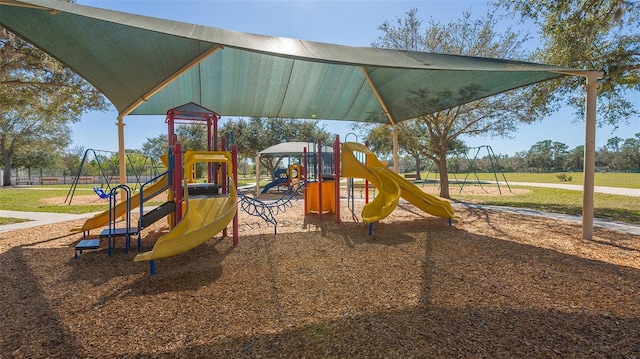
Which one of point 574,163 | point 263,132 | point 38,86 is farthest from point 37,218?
point 574,163

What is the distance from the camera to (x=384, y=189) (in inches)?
283

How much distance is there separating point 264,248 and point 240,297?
2.10 meters

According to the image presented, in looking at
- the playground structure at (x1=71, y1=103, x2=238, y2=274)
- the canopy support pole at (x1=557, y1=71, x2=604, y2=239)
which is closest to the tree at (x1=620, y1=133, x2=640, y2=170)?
the canopy support pole at (x1=557, y1=71, x2=604, y2=239)

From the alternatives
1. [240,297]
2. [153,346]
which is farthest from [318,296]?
[153,346]

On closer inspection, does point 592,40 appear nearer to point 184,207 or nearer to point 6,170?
point 184,207

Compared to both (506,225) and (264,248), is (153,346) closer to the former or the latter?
(264,248)

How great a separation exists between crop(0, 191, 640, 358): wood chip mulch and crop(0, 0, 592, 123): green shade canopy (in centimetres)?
301

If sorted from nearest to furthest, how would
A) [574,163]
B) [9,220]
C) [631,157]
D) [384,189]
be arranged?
[384,189] < [9,220] < [631,157] < [574,163]

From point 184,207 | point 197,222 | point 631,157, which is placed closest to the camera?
point 197,222

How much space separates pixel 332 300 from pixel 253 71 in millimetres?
6525

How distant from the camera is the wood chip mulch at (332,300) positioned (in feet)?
7.68

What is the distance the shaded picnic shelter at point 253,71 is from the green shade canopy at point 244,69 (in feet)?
0.07

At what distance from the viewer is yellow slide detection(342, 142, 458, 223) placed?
666 centimetres

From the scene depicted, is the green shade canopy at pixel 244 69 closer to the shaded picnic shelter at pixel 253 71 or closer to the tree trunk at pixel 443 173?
the shaded picnic shelter at pixel 253 71
